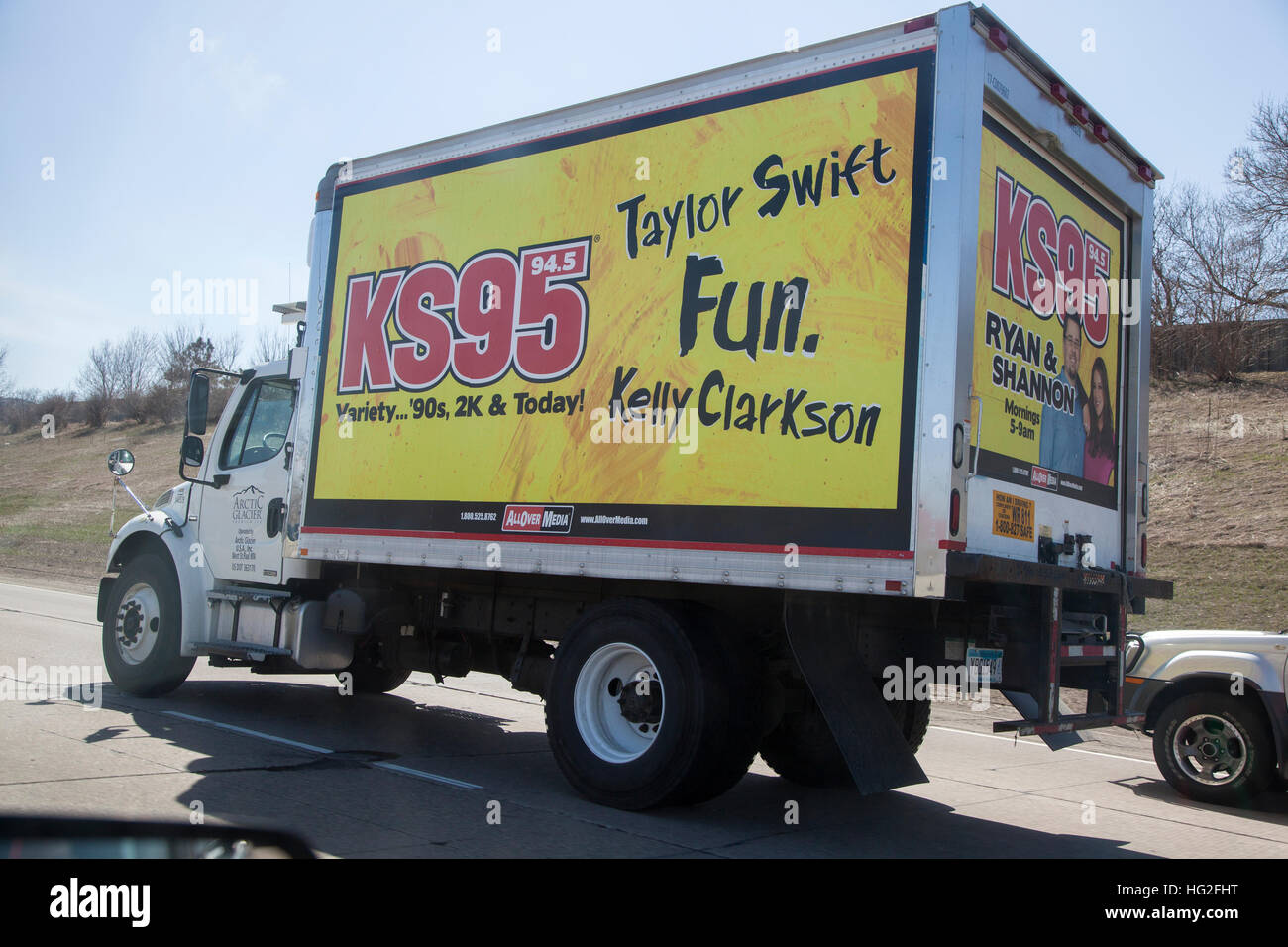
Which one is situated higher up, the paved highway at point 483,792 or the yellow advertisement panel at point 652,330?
the yellow advertisement panel at point 652,330

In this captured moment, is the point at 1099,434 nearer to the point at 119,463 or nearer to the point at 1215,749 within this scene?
the point at 1215,749

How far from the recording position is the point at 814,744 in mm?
7363

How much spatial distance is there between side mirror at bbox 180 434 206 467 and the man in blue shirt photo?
22.4 feet

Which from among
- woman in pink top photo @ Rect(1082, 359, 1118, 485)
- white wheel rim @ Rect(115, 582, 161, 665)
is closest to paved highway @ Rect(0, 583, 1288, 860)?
white wheel rim @ Rect(115, 582, 161, 665)

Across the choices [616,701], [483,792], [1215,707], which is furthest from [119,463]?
[1215,707]

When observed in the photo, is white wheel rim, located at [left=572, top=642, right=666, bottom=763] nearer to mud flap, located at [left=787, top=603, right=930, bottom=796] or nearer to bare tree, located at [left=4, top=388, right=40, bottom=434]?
mud flap, located at [left=787, top=603, right=930, bottom=796]

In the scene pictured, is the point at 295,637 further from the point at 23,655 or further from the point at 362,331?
the point at 23,655

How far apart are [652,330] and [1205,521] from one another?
608 inches

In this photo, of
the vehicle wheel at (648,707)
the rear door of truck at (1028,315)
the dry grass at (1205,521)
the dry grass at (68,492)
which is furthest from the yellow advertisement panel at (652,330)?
the dry grass at (68,492)

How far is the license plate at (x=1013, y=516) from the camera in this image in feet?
19.3

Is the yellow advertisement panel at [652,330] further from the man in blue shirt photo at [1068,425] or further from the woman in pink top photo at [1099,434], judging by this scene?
the woman in pink top photo at [1099,434]

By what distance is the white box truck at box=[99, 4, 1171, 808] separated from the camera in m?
5.60

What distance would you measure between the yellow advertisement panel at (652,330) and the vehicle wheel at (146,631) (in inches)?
75.1
